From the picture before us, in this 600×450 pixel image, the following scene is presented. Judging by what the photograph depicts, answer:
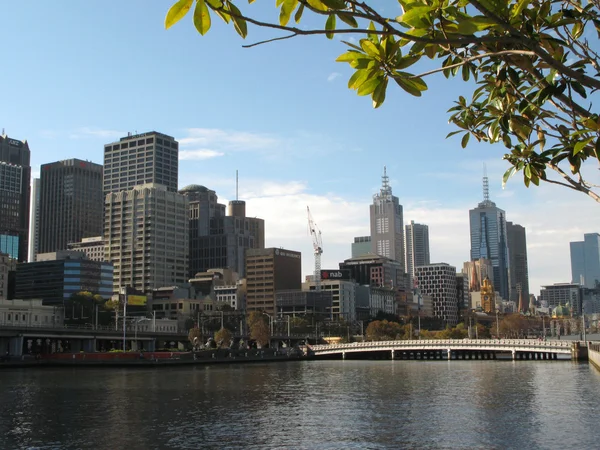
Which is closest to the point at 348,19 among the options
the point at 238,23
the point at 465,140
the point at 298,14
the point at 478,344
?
A: the point at 298,14

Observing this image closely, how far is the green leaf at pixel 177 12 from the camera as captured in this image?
7.58 meters

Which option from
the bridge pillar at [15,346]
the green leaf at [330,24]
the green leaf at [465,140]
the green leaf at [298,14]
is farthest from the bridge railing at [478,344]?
the green leaf at [298,14]

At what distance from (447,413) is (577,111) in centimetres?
5589

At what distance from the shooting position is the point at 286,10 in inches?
308

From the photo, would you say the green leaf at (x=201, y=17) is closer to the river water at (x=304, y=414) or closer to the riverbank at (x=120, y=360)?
the river water at (x=304, y=414)

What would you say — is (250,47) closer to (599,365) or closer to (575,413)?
(575,413)

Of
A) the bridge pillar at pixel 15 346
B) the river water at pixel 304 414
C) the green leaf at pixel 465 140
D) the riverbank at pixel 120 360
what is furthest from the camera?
the bridge pillar at pixel 15 346

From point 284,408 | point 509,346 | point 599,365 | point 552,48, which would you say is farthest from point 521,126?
point 509,346

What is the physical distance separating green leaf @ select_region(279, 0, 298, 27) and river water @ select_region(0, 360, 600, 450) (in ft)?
133

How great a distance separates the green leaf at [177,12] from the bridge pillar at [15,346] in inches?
6690

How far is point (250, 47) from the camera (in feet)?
25.6

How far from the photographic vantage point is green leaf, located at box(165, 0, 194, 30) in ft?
24.9

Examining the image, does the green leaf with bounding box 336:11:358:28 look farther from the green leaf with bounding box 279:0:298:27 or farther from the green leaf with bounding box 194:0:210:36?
the green leaf with bounding box 194:0:210:36

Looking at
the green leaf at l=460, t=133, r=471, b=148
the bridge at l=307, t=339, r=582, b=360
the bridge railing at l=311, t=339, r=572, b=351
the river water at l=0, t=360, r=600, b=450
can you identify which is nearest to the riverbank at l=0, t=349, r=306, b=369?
the bridge at l=307, t=339, r=582, b=360
